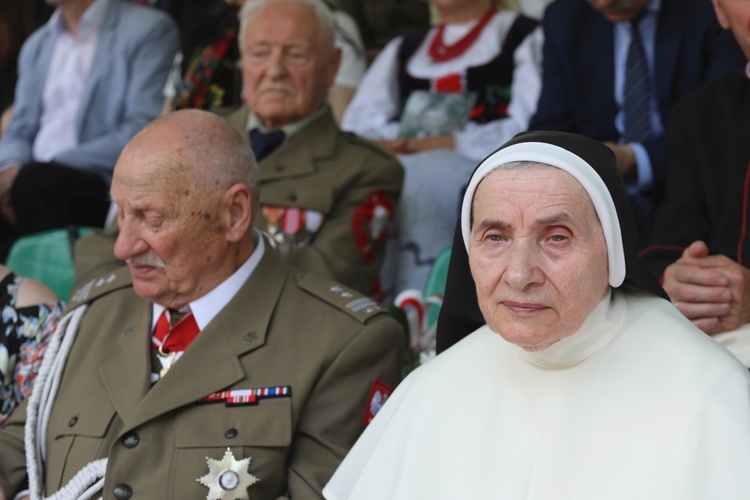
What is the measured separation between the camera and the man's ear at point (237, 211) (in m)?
3.43

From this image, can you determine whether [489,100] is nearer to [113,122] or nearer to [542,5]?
[542,5]

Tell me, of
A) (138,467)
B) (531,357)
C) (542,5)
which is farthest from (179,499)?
(542,5)

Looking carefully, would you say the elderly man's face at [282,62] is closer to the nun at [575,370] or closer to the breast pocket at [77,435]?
the breast pocket at [77,435]

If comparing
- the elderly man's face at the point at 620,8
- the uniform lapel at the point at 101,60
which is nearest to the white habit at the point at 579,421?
the elderly man's face at the point at 620,8

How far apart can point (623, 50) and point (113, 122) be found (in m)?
2.70

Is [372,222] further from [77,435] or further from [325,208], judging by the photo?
[77,435]

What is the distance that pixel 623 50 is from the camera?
190 inches

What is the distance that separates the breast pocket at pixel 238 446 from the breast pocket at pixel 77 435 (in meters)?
0.27

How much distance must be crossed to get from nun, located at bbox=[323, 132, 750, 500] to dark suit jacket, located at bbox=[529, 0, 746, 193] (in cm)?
200

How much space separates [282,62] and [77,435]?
2004 millimetres

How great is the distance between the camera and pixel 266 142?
15.7ft

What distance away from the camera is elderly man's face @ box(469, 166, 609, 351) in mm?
2494

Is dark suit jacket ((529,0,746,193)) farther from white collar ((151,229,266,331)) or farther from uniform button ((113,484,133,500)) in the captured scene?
uniform button ((113,484,133,500))

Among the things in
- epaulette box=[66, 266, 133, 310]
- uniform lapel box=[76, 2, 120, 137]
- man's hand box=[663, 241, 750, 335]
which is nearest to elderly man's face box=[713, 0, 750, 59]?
man's hand box=[663, 241, 750, 335]
